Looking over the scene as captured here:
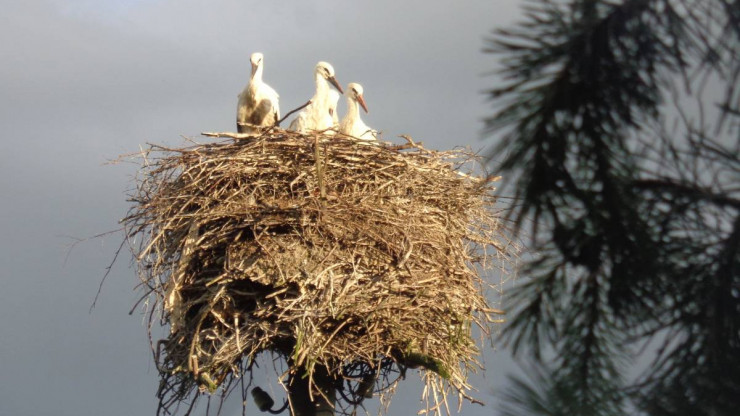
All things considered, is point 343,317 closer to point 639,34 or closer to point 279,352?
point 279,352

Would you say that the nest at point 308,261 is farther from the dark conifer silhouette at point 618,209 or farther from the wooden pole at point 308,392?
the dark conifer silhouette at point 618,209

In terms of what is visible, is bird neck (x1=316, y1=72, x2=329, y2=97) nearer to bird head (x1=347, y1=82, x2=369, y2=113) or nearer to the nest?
bird head (x1=347, y1=82, x2=369, y2=113)

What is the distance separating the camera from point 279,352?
6.56 meters

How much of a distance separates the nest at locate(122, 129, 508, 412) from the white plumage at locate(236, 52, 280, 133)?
1.46 metres

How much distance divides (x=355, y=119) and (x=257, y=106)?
834mm

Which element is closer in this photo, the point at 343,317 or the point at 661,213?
the point at 661,213

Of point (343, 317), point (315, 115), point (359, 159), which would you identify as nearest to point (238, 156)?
point (359, 159)

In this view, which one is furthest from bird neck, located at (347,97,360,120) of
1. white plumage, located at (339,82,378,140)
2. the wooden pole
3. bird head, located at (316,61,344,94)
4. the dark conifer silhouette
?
the dark conifer silhouette

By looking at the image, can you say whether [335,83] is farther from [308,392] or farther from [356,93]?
[308,392]

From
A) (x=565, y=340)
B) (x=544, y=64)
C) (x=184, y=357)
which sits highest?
(x=184, y=357)

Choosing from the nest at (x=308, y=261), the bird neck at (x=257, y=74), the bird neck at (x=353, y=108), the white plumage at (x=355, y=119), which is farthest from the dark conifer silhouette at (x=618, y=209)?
the bird neck at (x=257, y=74)

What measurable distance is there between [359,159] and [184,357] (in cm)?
155

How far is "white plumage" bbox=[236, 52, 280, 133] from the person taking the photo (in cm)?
802

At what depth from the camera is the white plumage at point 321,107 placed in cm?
757
